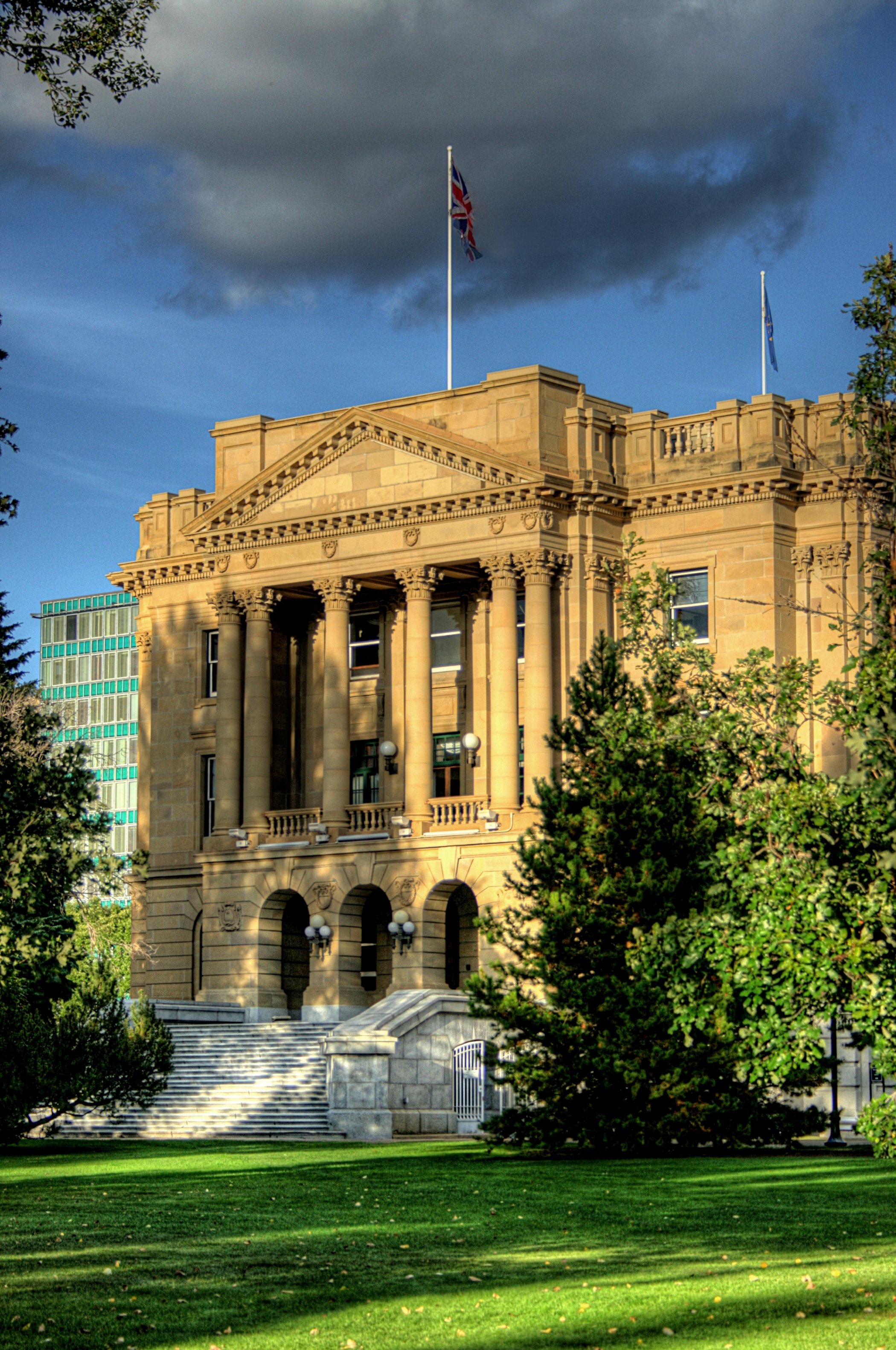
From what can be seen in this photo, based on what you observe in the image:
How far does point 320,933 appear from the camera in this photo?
208ft

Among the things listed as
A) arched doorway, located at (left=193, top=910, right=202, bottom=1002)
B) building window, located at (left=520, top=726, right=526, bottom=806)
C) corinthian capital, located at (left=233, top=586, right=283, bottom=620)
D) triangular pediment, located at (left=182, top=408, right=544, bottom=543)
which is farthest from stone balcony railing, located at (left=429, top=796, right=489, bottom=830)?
arched doorway, located at (left=193, top=910, right=202, bottom=1002)

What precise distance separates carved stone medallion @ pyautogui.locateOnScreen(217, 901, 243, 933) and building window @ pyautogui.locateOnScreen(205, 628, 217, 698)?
8458 millimetres

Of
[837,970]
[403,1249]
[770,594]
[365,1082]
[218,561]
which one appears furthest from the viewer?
[218,561]

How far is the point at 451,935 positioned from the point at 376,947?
3148 mm

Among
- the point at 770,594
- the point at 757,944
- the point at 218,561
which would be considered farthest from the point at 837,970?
the point at 218,561

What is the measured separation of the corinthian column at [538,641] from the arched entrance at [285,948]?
32.6 feet

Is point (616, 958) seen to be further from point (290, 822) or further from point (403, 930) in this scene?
point (290, 822)

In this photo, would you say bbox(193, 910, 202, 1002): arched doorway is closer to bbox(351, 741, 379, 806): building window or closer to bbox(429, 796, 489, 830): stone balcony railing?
bbox(351, 741, 379, 806): building window

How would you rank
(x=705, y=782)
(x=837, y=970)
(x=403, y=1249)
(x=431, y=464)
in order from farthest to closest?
(x=431, y=464), (x=705, y=782), (x=403, y=1249), (x=837, y=970)

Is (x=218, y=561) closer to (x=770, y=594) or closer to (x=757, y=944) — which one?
(x=770, y=594)

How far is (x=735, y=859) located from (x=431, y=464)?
44551mm

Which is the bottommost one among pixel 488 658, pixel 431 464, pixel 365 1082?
pixel 365 1082

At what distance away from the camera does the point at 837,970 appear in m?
18.1

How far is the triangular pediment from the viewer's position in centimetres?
6175
